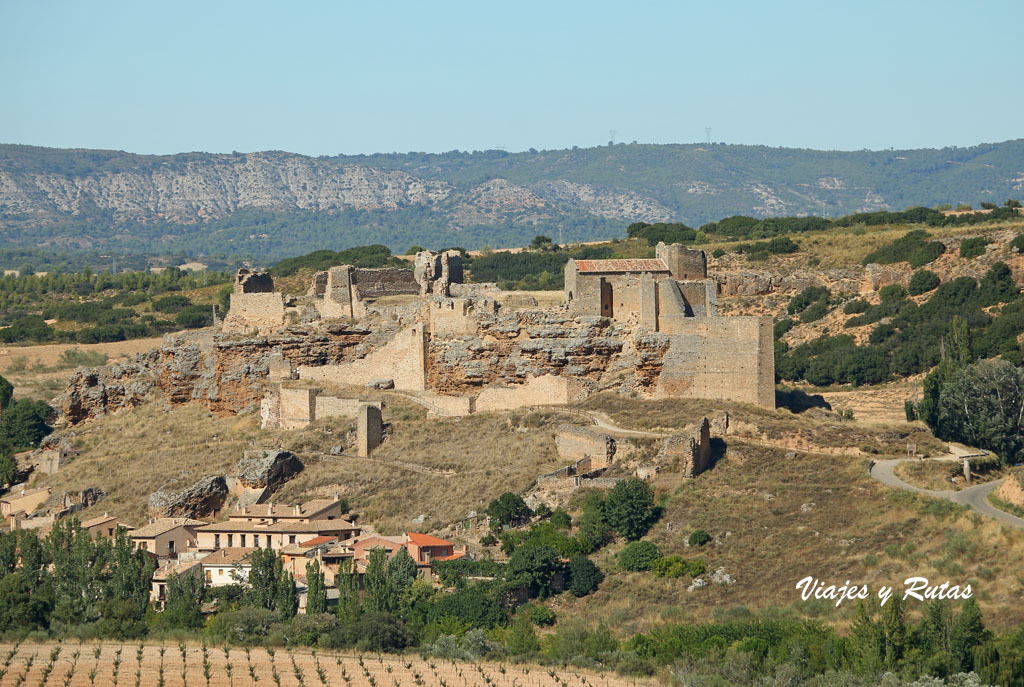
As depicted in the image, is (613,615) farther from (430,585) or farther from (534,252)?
(534,252)

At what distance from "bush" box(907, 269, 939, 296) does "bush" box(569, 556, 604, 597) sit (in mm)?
42194

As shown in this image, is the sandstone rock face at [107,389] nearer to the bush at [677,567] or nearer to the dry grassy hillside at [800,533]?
the dry grassy hillside at [800,533]

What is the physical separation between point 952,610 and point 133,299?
88.0 m

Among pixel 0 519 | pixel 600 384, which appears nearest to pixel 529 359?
pixel 600 384

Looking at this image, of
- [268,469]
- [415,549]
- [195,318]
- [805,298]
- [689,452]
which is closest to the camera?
[415,549]

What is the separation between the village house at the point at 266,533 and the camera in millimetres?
47438

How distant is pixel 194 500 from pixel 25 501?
805 cm

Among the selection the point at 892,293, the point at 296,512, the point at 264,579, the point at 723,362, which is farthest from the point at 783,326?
the point at 264,579

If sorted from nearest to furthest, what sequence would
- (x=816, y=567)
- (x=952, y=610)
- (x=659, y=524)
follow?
(x=952, y=610) < (x=816, y=567) < (x=659, y=524)

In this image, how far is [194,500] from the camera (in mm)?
52062

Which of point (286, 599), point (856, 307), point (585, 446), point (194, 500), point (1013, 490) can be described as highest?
point (856, 307)

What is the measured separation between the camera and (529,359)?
176 ft

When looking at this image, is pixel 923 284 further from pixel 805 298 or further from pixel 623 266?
pixel 623 266

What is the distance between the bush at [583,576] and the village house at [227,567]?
8.46m
